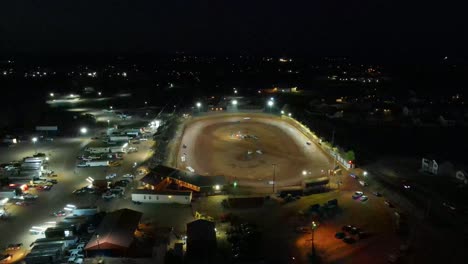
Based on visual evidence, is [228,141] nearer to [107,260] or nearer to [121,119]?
[121,119]

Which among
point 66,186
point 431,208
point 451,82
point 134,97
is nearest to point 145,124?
point 66,186

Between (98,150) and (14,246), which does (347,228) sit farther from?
(98,150)

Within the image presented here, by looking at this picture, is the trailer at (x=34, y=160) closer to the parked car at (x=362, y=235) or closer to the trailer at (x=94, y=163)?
the trailer at (x=94, y=163)

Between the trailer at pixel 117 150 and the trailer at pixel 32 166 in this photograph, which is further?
the trailer at pixel 117 150

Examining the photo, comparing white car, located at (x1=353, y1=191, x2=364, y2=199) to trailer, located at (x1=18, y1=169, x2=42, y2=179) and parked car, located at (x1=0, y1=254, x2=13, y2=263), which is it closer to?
parked car, located at (x1=0, y1=254, x2=13, y2=263)

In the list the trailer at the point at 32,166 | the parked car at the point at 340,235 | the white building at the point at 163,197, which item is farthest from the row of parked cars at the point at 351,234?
the trailer at the point at 32,166

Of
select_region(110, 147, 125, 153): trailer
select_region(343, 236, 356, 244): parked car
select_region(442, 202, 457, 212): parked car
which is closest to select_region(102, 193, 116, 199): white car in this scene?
select_region(110, 147, 125, 153): trailer
